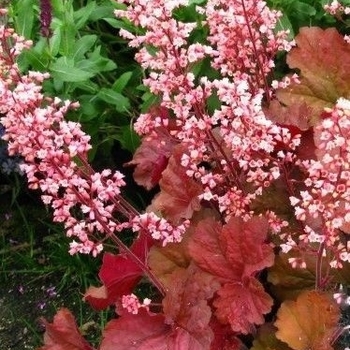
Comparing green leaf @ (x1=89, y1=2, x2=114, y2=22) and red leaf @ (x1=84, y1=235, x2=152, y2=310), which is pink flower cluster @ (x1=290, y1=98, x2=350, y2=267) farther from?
green leaf @ (x1=89, y1=2, x2=114, y2=22)

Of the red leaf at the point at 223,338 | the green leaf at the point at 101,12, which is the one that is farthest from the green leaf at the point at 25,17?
the red leaf at the point at 223,338

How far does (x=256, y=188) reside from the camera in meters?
2.31

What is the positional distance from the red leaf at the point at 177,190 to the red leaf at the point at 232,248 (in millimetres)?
161

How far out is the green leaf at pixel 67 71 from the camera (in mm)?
2771

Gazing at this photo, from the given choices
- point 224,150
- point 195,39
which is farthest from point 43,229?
point 224,150

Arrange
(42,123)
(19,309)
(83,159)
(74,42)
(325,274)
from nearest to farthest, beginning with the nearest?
(42,123) < (83,159) < (325,274) < (74,42) < (19,309)

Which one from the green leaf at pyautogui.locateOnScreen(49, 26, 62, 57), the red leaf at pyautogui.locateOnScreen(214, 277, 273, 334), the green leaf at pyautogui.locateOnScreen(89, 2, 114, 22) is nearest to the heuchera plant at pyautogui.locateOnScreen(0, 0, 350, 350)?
the red leaf at pyautogui.locateOnScreen(214, 277, 273, 334)

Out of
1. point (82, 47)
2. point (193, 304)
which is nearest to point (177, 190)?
point (193, 304)

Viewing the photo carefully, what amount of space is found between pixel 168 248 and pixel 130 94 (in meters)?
1.01

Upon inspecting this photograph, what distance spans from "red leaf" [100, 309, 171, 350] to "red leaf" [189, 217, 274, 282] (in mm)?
211

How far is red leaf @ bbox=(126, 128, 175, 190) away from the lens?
2555 mm

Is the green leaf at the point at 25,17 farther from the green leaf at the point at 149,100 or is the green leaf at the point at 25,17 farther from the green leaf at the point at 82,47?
the green leaf at the point at 149,100

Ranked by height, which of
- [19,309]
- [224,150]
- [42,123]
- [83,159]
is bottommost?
[19,309]

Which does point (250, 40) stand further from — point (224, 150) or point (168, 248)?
point (168, 248)
